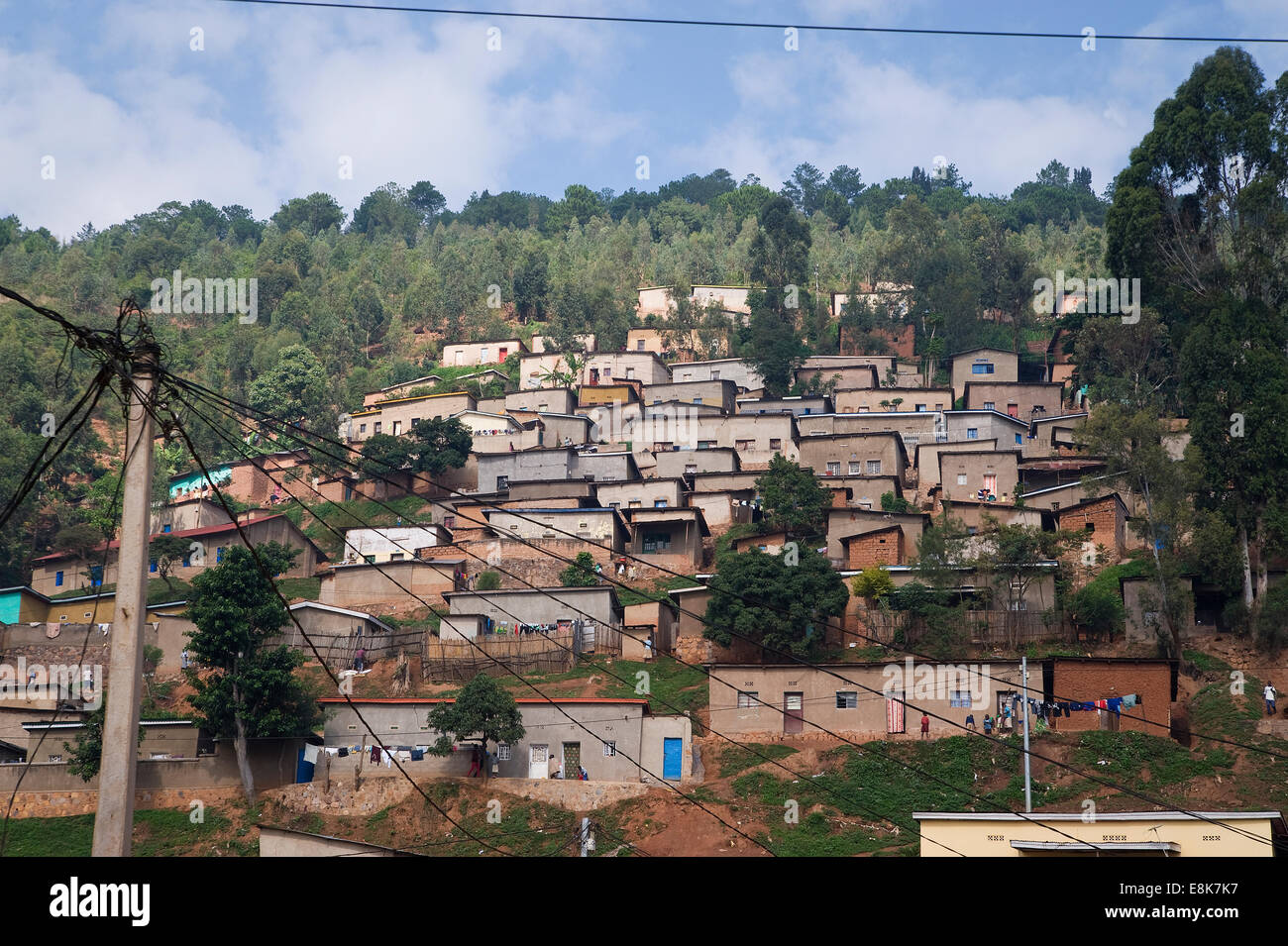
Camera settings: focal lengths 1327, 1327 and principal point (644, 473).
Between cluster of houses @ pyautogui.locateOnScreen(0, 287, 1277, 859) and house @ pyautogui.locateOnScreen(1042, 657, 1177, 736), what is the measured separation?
0.29 ft

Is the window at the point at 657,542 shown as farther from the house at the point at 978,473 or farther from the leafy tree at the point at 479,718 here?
the leafy tree at the point at 479,718

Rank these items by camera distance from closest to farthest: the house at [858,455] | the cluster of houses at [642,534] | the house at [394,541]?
the cluster of houses at [642,534] → the house at [394,541] → the house at [858,455]

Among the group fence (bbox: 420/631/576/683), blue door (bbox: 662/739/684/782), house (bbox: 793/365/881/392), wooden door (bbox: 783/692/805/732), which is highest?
house (bbox: 793/365/881/392)

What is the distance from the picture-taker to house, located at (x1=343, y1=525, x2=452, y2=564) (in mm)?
62156

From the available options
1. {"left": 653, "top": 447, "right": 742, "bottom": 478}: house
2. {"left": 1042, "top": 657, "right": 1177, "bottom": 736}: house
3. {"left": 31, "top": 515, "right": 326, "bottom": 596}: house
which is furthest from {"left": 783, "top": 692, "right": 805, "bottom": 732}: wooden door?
{"left": 31, "top": 515, "right": 326, "bottom": 596}: house

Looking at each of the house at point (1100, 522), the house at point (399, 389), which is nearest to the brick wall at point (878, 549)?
the house at point (1100, 522)

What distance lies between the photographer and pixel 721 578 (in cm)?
4978

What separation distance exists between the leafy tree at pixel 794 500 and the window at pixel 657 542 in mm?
4745

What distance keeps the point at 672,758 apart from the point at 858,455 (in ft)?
97.9

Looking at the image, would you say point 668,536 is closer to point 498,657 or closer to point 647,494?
point 647,494

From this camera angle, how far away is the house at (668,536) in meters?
60.8

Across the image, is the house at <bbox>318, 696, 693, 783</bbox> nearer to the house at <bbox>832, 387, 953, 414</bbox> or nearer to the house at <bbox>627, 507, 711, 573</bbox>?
the house at <bbox>627, 507, 711, 573</bbox>

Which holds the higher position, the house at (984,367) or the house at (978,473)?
the house at (984,367)

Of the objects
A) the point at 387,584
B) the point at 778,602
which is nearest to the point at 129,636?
the point at 778,602
